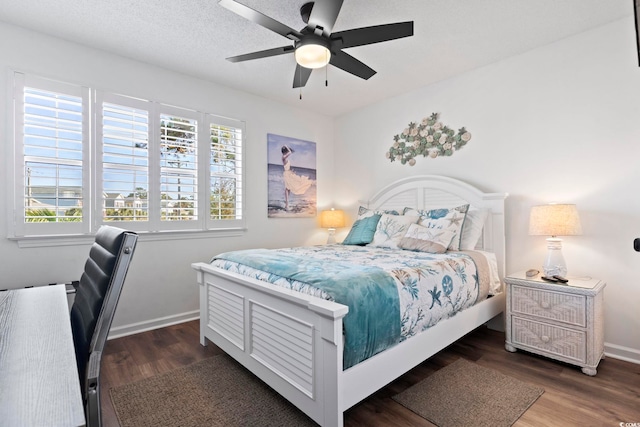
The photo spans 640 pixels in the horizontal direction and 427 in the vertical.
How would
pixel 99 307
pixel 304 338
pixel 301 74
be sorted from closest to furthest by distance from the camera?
pixel 99 307, pixel 304 338, pixel 301 74

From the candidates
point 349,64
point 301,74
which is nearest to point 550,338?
point 349,64

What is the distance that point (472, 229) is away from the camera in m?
3.03

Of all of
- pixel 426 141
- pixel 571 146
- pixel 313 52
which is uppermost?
pixel 313 52

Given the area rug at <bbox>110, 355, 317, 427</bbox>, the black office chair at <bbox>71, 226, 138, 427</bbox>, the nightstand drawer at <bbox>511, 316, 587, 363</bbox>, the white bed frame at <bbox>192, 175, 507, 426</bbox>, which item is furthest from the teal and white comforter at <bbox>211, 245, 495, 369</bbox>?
the black office chair at <bbox>71, 226, 138, 427</bbox>

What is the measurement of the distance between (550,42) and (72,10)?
12.5ft

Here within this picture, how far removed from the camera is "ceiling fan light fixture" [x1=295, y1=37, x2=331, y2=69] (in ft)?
6.53

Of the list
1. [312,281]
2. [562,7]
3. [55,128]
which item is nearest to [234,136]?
[55,128]

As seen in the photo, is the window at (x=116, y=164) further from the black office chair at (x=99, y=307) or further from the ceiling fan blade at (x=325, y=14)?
the black office chair at (x=99, y=307)

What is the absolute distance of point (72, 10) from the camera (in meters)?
2.31

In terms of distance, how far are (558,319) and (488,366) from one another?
0.61m

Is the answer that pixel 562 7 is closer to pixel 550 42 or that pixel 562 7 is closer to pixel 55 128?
pixel 550 42

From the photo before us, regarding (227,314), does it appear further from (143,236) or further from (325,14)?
(325,14)

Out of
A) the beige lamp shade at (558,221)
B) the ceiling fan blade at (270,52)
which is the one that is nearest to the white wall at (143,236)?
the ceiling fan blade at (270,52)

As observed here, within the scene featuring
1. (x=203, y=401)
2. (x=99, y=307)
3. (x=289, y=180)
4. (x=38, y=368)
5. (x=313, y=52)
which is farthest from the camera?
(x=289, y=180)
